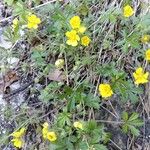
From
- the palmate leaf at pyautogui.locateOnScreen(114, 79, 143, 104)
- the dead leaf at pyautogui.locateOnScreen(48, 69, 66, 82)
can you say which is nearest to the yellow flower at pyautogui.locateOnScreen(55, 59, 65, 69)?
the dead leaf at pyautogui.locateOnScreen(48, 69, 66, 82)

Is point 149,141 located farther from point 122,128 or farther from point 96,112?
point 96,112

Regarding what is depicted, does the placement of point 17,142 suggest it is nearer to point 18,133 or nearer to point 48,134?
point 18,133

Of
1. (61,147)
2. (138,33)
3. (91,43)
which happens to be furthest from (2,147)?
(138,33)

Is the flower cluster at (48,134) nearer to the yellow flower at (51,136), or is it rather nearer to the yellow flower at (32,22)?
the yellow flower at (51,136)

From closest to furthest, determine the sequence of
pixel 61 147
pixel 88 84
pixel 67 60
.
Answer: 1. pixel 61 147
2. pixel 88 84
3. pixel 67 60

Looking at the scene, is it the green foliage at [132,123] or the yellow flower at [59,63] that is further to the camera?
the yellow flower at [59,63]

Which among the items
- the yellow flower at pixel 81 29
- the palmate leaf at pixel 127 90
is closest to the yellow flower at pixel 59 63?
the yellow flower at pixel 81 29

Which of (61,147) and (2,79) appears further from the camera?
(2,79)
